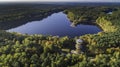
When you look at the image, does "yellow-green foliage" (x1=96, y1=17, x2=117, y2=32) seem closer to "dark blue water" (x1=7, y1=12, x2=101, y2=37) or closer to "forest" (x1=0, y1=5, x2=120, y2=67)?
"forest" (x1=0, y1=5, x2=120, y2=67)

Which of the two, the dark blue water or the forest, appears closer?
the forest

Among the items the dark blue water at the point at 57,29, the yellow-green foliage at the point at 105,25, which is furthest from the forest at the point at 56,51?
the dark blue water at the point at 57,29

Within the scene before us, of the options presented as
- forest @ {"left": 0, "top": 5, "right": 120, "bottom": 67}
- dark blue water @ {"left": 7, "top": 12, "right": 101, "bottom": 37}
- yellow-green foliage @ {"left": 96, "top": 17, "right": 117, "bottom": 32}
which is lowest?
dark blue water @ {"left": 7, "top": 12, "right": 101, "bottom": 37}

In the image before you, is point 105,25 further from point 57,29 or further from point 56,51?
point 56,51

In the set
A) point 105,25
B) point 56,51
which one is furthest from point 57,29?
point 56,51

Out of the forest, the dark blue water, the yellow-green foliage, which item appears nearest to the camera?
the forest

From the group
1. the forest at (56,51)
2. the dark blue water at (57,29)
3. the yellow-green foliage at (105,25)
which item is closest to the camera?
the forest at (56,51)

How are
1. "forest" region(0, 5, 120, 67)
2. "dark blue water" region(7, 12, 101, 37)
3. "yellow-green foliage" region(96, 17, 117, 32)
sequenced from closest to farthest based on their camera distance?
1. "forest" region(0, 5, 120, 67)
2. "yellow-green foliage" region(96, 17, 117, 32)
3. "dark blue water" region(7, 12, 101, 37)

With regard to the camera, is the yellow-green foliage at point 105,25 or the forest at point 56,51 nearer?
the forest at point 56,51

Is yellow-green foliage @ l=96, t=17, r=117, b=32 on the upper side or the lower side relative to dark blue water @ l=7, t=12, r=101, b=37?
upper

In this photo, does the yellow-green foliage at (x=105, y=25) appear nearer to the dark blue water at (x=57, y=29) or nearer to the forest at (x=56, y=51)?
the forest at (x=56, y=51)

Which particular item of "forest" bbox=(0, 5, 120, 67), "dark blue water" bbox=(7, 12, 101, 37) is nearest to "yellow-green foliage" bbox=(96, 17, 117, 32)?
"forest" bbox=(0, 5, 120, 67)

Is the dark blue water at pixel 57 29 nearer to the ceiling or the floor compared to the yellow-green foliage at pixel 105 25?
nearer to the floor
